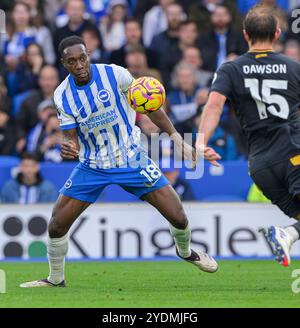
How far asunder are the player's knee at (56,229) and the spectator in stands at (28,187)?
4597 millimetres

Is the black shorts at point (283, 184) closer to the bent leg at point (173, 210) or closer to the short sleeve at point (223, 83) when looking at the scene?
the short sleeve at point (223, 83)

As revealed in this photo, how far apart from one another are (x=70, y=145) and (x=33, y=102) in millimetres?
6737

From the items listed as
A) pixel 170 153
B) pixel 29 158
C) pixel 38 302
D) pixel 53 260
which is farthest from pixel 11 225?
pixel 38 302

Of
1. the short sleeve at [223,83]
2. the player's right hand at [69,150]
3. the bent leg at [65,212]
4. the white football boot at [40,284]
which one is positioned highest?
the short sleeve at [223,83]

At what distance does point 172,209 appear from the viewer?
30.8 feet

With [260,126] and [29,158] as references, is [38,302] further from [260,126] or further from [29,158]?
[29,158]

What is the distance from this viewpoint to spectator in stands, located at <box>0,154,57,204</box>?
46.2 ft

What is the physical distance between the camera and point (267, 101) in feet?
27.4

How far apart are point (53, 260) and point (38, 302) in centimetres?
115

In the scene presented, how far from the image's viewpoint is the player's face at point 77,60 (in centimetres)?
908

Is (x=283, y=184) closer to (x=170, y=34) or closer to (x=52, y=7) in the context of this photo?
(x=170, y=34)

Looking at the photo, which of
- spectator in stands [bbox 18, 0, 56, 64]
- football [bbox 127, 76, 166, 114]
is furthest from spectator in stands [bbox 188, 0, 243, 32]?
football [bbox 127, 76, 166, 114]

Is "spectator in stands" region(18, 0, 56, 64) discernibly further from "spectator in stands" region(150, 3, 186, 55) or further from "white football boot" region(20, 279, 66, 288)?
"white football boot" region(20, 279, 66, 288)

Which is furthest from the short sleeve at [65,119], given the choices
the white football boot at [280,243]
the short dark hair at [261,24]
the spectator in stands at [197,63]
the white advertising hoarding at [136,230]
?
the spectator in stands at [197,63]
